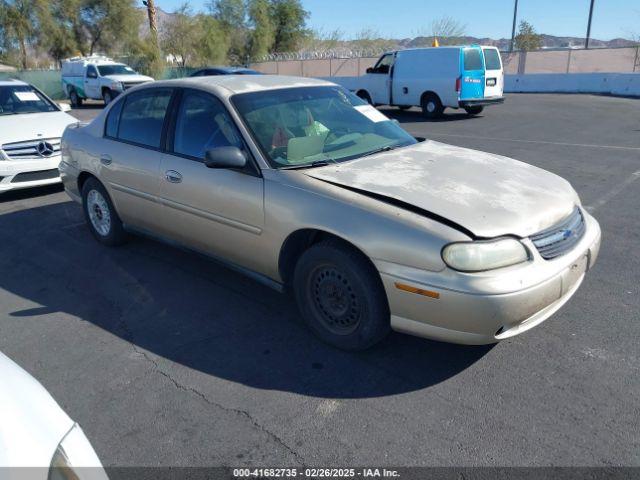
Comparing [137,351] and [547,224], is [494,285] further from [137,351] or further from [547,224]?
[137,351]

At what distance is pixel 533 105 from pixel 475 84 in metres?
4.66

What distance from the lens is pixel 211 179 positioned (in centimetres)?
390

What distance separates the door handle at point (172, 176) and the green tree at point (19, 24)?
3910cm

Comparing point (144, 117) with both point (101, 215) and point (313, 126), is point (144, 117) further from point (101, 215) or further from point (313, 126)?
point (313, 126)

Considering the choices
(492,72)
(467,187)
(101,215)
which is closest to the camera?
(467,187)

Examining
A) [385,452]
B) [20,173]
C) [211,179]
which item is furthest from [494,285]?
[20,173]

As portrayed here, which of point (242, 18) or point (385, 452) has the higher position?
point (242, 18)

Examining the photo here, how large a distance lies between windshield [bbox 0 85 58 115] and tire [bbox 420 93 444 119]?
11107mm

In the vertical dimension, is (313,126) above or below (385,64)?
below

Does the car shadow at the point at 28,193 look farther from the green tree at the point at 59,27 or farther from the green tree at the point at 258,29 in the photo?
the green tree at the point at 258,29

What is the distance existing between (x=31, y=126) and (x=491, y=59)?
13.1 m

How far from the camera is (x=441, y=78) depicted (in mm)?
15938

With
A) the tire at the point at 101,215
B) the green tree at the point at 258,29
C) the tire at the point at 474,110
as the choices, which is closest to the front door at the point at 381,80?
the tire at the point at 474,110

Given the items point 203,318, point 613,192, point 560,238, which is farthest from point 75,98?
point 560,238
